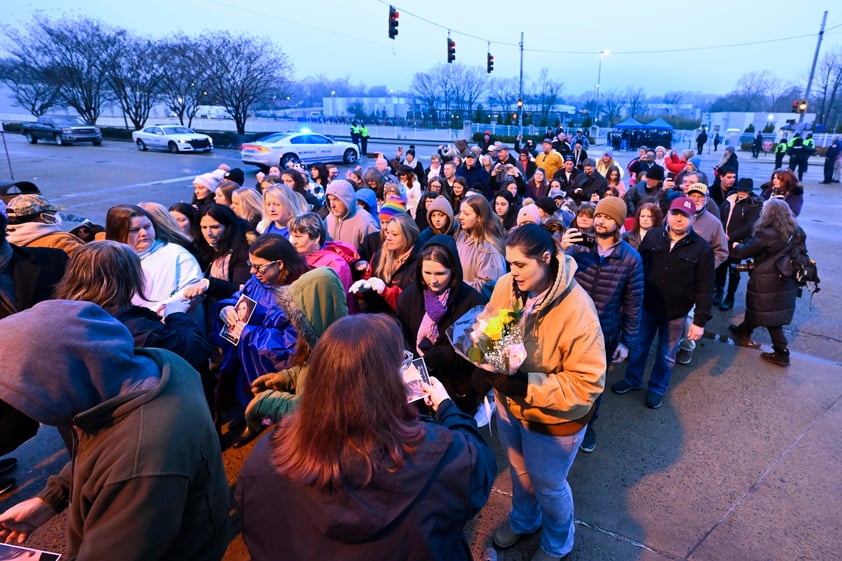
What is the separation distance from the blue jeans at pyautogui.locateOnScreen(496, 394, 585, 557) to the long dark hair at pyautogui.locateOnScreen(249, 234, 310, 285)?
1570mm

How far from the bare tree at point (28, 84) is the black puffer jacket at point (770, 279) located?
46.8 meters

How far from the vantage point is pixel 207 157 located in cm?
2573

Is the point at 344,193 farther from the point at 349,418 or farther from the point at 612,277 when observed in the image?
the point at 349,418

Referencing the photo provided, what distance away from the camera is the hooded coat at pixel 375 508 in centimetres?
127

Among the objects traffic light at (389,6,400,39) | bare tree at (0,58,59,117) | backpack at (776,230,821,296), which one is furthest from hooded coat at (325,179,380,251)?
bare tree at (0,58,59,117)

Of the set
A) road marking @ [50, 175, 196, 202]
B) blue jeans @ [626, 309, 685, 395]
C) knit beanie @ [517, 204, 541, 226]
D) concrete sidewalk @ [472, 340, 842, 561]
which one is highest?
knit beanie @ [517, 204, 541, 226]

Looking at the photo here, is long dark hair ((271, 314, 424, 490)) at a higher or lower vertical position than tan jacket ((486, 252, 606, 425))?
higher

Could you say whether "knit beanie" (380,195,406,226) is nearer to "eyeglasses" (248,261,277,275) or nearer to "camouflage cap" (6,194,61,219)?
"eyeglasses" (248,261,277,275)

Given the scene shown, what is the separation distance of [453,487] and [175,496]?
3.04 feet

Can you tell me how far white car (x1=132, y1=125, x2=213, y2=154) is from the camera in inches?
1060

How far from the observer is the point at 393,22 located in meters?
19.0

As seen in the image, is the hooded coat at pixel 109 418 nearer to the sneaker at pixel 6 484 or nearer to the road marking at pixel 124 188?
the sneaker at pixel 6 484

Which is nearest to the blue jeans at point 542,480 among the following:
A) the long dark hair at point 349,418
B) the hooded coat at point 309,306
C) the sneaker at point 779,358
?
the hooded coat at point 309,306

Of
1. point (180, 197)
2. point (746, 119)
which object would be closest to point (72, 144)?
point (180, 197)
